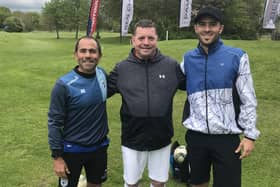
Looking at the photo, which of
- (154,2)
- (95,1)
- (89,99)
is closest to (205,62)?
(89,99)

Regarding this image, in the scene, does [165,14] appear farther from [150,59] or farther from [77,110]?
[77,110]

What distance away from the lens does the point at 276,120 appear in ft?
28.1

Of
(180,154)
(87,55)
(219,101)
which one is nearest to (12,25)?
(180,154)

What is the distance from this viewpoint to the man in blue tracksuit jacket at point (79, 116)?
10.8 ft

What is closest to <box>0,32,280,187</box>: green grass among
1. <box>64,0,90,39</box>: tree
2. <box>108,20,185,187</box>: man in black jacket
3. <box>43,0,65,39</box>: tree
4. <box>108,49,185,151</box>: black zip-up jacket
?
<box>108,20,185,187</box>: man in black jacket

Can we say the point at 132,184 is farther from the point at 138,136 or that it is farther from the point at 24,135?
the point at 24,135

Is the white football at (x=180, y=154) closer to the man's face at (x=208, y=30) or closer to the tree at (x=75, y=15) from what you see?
the man's face at (x=208, y=30)

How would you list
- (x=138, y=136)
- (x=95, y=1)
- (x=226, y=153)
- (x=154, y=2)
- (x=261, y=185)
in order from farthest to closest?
1. (x=154, y=2)
2. (x=95, y=1)
3. (x=261, y=185)
4. (x=138, y=136)
5. (x=226, y=153)

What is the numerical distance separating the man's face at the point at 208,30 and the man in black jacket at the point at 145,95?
16.5 inches

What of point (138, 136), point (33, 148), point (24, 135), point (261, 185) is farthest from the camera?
point (24, 135)

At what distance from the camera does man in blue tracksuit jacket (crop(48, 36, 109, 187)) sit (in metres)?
3.30

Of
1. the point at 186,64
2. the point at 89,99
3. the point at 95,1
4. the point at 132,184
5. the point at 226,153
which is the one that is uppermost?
the point at 95,1

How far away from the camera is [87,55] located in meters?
3.37

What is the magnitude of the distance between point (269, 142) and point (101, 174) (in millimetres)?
4347
